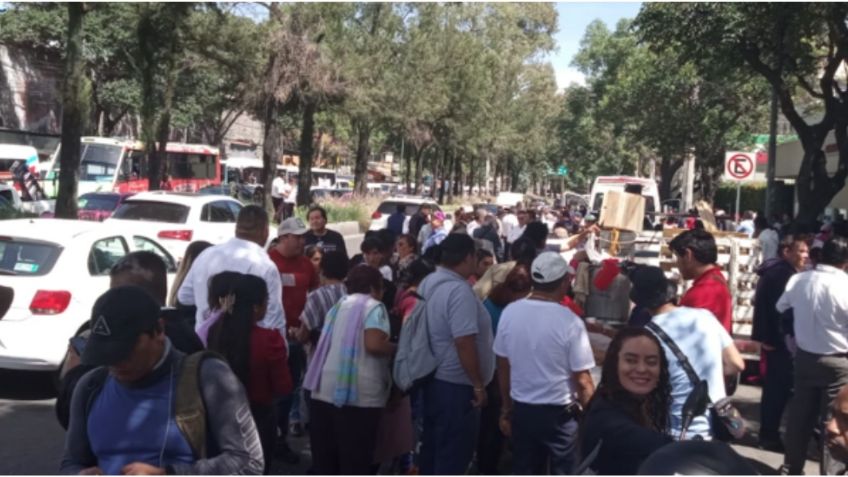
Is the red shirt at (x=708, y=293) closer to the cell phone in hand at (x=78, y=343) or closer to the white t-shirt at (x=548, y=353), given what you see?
the white t-shirt at (x=548, y=353)

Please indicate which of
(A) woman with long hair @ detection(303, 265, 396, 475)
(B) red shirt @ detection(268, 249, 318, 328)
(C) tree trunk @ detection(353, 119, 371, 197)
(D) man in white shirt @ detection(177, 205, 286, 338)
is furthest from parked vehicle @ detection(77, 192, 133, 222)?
(C) tree trunk @ detection(353, 119, 371, 197)

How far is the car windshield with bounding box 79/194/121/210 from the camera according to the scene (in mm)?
21359

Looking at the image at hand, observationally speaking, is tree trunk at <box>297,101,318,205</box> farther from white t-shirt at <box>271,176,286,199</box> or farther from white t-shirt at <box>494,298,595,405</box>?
white t-shirt at <box>494,298,595,405</box>

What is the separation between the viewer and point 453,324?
17.9 feet

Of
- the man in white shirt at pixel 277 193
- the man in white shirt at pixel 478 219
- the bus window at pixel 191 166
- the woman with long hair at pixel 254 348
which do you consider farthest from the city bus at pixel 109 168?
the woman with long hair at pixel 254 348

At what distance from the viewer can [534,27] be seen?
69.2 meters

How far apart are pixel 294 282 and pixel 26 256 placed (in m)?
2.88

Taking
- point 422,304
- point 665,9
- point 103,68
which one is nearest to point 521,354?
point 422,304

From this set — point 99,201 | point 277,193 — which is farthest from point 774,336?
point 277,193

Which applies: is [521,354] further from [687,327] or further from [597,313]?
[597,313]

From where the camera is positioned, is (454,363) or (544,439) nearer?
(544,439)

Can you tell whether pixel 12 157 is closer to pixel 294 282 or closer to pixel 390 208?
pixel 390 208

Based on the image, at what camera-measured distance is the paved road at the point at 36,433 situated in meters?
6.82

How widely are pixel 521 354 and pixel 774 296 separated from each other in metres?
3.20
